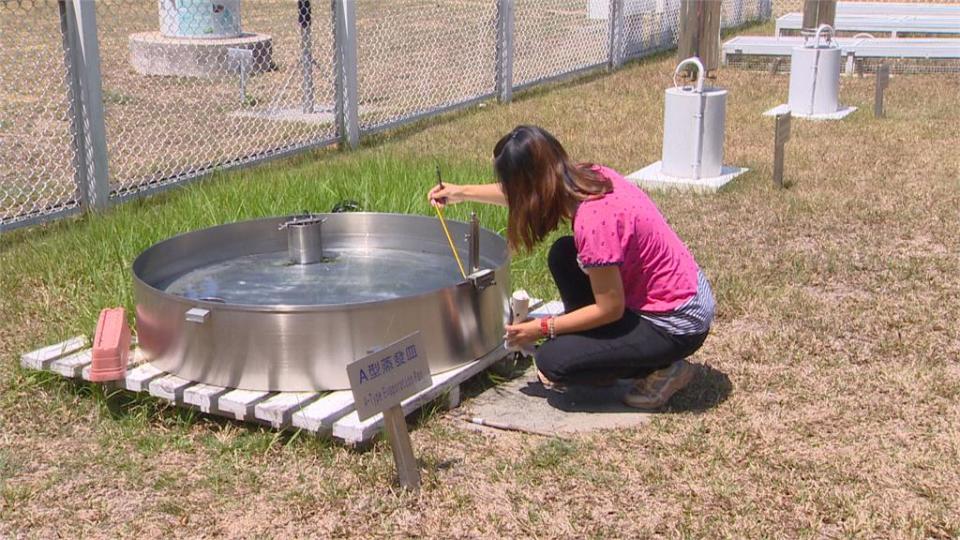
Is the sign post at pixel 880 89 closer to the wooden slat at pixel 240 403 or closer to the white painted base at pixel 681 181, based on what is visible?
the white painted base at pixel 681 181

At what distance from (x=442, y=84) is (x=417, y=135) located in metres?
2.18

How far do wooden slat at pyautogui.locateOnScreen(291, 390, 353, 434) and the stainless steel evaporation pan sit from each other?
0.10 m

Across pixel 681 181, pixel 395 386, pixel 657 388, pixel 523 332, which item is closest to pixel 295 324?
pixel 395 386

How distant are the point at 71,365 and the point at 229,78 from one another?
25.1 feet

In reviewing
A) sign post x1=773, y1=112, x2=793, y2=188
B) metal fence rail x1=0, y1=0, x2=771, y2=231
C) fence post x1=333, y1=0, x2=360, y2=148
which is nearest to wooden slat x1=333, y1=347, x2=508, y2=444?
metal fence rail x1=0, y1=0, x2=771, y2=231

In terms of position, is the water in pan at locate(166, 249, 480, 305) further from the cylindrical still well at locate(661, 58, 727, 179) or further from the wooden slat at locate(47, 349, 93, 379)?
the cylindrical still well at locate(661, 58, 727, 179)

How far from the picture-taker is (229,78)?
11.1 meters

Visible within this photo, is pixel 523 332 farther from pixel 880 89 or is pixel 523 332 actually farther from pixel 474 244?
pixel 880 89

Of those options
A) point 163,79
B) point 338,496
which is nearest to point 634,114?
point 163,79

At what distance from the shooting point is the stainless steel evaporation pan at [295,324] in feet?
11.7

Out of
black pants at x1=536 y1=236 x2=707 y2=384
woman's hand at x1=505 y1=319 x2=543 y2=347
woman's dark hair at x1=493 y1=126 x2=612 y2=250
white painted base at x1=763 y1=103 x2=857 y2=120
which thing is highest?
woman's dark hair at x1=493 y1=126 x2=612 y2=250

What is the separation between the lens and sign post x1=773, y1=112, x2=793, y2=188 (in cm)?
705

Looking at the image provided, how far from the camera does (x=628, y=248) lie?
364 centimetres

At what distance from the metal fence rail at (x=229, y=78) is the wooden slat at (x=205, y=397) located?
2.80 metres
